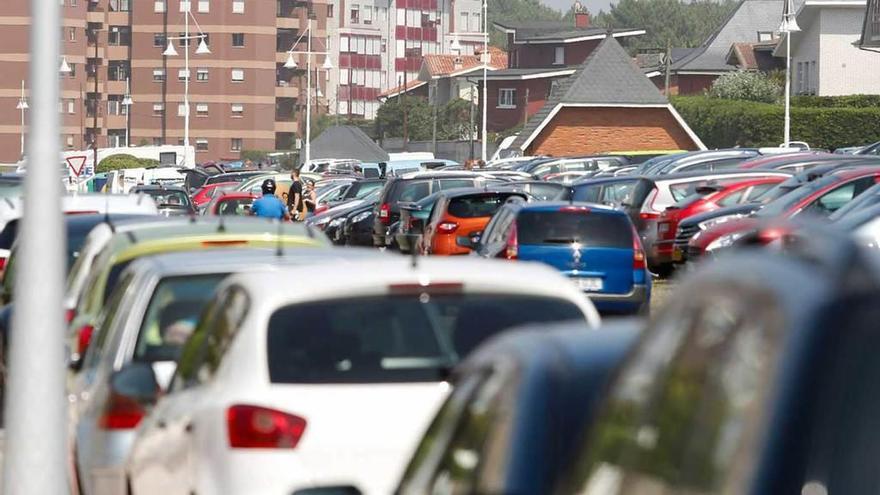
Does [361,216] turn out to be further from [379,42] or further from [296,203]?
[379,42]

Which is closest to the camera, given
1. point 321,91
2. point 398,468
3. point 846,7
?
point 398,468

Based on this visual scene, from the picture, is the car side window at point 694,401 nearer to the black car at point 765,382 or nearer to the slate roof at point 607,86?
the black car at point 765,382

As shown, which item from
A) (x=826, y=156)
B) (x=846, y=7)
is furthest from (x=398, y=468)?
(x=846, y=7)

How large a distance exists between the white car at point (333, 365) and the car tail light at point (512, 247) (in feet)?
45.5

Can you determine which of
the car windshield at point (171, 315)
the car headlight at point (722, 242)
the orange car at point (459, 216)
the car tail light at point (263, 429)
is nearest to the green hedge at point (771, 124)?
the orange car at point (459, 216)

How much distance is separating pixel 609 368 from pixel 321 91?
134698 mm

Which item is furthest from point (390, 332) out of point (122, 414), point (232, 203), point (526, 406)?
point (232, 203)

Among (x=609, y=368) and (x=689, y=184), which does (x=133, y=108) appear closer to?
(x=689, y=184)

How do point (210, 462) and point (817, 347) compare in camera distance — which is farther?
point (210, 462)

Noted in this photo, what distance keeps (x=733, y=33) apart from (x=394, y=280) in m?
112

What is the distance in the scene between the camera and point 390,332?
6.53 meters

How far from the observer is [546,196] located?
100 ft

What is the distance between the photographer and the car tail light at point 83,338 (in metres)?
10.1

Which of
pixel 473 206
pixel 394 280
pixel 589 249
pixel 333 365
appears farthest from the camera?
pixel 473 206
